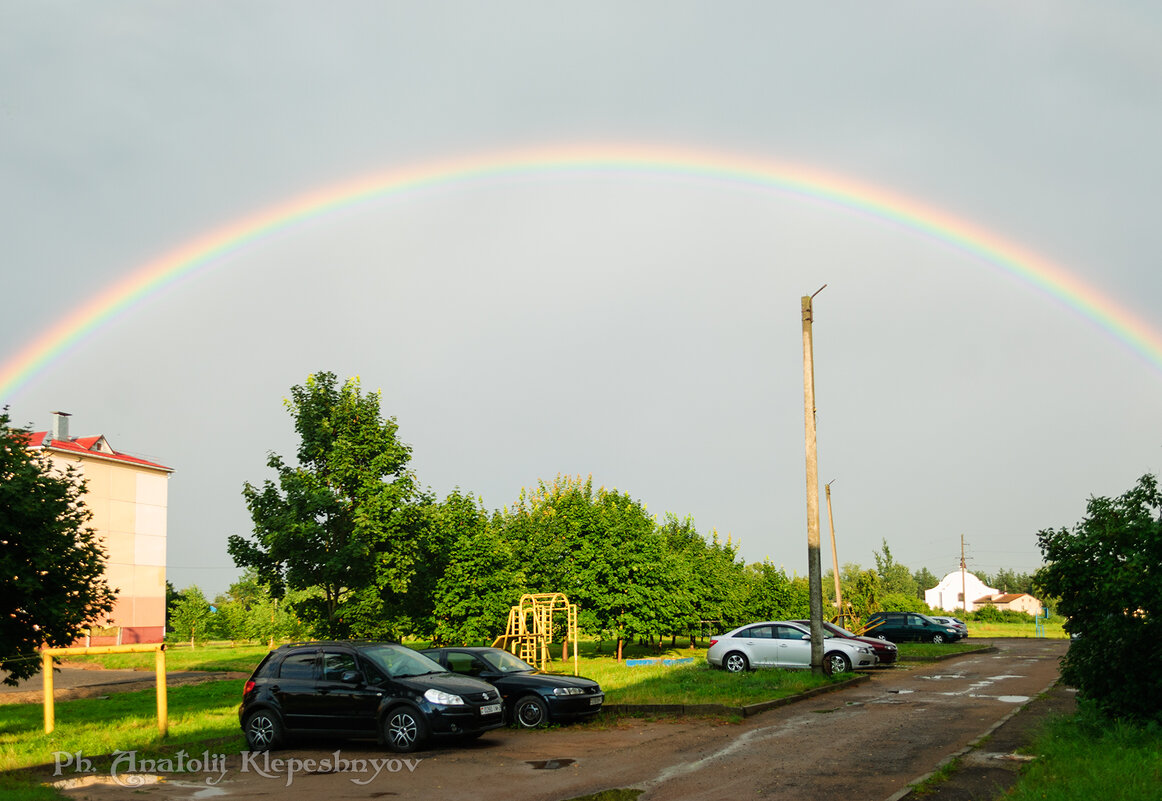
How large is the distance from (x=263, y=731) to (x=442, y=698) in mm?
2857

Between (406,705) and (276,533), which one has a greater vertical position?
(276,533)

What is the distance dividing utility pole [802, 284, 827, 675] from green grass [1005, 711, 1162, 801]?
30.8 feet

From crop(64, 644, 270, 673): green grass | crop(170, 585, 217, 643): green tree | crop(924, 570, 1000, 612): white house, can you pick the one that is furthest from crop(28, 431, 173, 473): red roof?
crop(924, 570, 1000, 612): white house

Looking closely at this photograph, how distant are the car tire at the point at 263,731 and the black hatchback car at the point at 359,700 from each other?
0.01 m

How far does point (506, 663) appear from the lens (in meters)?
16.7

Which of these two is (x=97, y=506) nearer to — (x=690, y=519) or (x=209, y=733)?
(x=690, y=519)

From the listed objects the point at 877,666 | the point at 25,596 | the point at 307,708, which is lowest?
the point at 877,666

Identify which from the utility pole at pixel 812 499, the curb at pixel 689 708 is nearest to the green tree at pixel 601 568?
the utility pole at pixel 812 499

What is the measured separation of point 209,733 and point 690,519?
155ft

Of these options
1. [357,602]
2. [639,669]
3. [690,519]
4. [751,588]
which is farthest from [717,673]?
[690,519]

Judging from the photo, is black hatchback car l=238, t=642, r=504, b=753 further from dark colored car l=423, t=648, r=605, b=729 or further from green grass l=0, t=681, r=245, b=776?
dark colored car l=423, t=648, r=605, b=729

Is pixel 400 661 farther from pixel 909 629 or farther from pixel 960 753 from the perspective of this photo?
pixel 909 629

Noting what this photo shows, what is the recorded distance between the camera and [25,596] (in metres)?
16.7

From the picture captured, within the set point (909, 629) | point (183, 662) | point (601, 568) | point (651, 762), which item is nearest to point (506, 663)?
point (651, 762)
